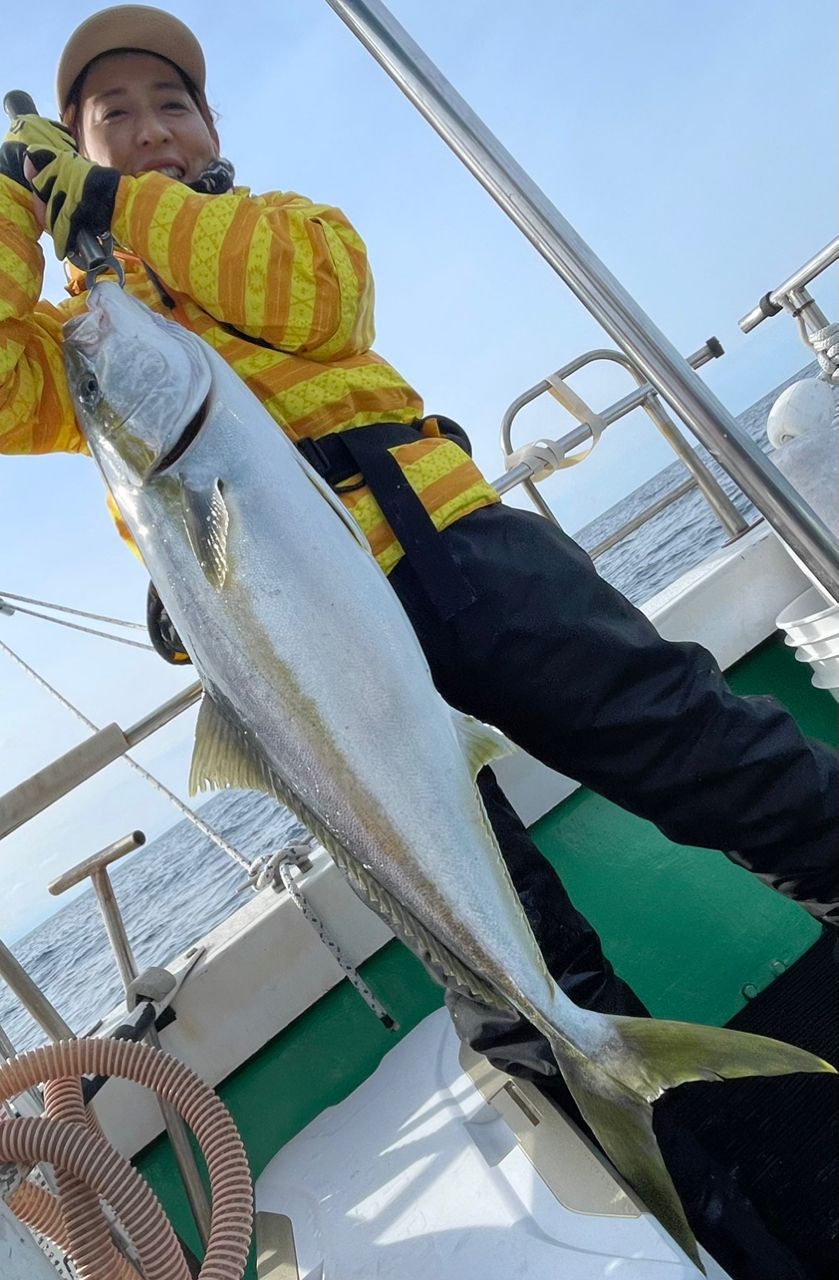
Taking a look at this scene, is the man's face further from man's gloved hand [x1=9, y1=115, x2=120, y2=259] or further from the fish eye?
the fish eye

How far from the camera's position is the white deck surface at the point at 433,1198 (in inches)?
58.7

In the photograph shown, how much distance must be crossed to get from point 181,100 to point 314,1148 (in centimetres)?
277

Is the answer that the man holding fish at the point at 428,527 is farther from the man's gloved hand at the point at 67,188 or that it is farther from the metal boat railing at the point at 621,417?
the metal boat railing at the point at 621,417

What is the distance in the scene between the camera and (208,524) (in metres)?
1.46

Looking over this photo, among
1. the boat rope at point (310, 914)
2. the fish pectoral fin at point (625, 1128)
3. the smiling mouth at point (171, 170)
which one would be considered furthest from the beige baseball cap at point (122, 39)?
the fish pectoral fin at point (625, 1128)

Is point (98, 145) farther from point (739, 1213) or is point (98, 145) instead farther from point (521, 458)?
point (739, 1213)

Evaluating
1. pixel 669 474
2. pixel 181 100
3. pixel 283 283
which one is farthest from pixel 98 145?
pixel 669 474

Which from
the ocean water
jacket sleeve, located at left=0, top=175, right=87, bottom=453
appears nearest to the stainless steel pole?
jacket sleeve, located at left=0, top=175, right=87, bottom=453

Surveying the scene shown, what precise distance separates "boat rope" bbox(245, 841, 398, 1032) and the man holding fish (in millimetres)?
684

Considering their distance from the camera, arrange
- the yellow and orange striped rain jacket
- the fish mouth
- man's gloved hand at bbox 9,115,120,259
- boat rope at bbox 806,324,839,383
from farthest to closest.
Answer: boat rope at bbox 806,324,839,383 < the yellow and orange striped rain jacket < man's gloved hand at bbox 9,115,120,259 < the fish mouth

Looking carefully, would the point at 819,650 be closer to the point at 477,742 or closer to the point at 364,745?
the point at 477,742

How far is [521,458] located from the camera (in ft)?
10.5

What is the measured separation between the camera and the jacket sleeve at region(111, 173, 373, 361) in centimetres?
170

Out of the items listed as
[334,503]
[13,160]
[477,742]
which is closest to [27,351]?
[13,160]
